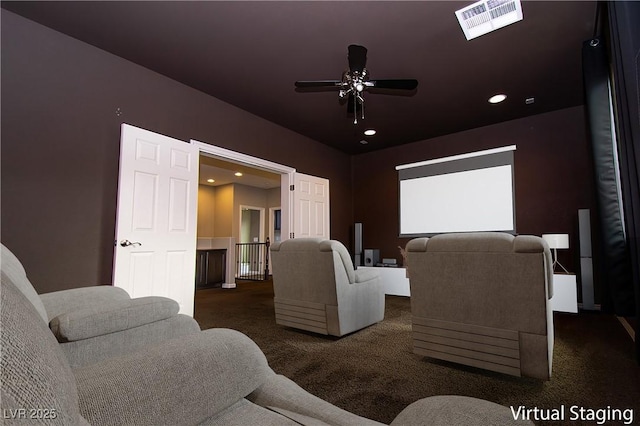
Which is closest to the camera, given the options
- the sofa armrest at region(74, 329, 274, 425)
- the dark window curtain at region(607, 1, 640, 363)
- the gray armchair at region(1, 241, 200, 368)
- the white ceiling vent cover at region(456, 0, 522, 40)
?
the sofa armrest at region(74, 329, 274, 425)

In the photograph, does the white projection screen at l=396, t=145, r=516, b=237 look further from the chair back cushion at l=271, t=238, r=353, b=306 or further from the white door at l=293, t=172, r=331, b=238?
the chair back cushion at l=271, t=238, r=353, b=306

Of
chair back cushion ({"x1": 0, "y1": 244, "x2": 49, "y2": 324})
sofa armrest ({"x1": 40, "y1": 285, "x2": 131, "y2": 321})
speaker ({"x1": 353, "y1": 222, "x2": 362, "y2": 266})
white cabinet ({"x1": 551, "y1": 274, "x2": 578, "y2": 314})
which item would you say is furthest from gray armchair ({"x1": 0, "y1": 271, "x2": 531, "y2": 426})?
speaker ({"x1": 353, "y1": 222, "x2": 362, "y2": 266})

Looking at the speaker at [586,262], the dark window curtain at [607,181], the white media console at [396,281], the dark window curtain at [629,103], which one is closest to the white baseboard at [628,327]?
the dark window curtain at [607,181]

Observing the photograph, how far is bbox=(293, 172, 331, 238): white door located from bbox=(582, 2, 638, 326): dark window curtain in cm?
389

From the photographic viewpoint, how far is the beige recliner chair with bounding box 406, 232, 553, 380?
1.84m

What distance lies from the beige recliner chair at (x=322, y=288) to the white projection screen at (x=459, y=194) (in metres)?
2.89

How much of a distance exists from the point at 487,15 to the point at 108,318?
3559 millimetres

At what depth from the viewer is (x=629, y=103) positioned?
1.98 metres

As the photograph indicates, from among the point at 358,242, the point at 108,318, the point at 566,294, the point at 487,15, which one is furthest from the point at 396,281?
the point at 108,318

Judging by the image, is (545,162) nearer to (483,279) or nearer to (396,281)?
(396,281)

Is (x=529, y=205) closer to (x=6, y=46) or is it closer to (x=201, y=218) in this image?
(x=6, y=46)

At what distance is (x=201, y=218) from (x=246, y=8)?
7.92 metres

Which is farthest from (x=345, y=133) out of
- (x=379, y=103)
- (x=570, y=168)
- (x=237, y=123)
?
(x=570, y=168)

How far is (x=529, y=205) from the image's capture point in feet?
16.3
